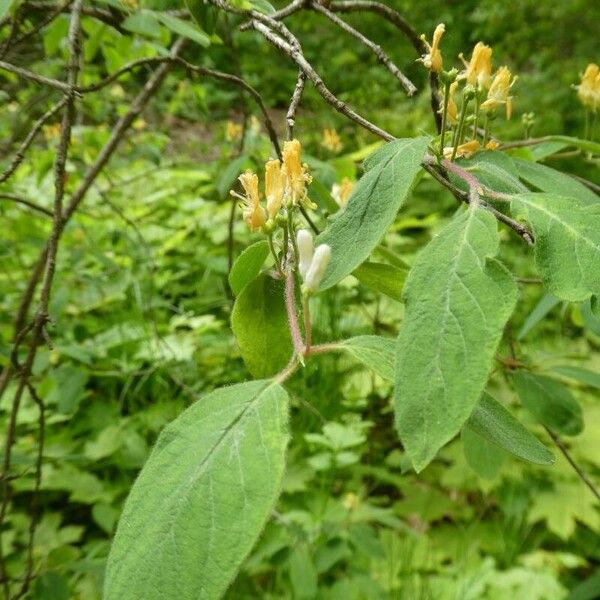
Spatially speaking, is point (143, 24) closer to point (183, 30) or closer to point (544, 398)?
point (183, 30)

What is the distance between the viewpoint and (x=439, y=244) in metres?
0.31

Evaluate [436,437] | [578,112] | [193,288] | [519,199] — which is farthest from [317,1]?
[578,112]

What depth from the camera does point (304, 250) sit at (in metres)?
0.39

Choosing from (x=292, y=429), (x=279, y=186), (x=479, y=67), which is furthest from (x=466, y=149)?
(x=292, y=429)

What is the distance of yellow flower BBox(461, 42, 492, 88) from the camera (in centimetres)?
51

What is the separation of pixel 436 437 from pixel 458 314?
0.05m

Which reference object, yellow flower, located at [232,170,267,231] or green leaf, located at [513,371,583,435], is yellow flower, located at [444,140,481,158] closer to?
yellow flower, located at [232,170,267,231]

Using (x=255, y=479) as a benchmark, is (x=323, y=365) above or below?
below

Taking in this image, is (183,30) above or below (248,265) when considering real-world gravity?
above

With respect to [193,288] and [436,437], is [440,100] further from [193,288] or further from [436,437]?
[193,288]

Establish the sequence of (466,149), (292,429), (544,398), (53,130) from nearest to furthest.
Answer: (466,149), (544,398), (292,429), (53,130)

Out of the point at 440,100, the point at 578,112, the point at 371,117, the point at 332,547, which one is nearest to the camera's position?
the point at 440,100

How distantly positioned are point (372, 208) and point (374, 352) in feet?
0.25

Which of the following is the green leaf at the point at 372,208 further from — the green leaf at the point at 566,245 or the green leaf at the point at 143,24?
the green leaf at the point at 143,24
